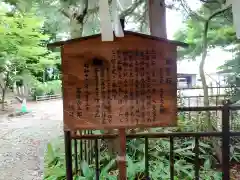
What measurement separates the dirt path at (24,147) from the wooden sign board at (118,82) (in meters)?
2.32

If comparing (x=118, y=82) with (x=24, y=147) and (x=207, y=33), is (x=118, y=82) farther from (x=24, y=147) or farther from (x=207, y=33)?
(x=24, y=147)

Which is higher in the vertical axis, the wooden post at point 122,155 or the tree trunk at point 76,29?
the tree trunk at point 76,29

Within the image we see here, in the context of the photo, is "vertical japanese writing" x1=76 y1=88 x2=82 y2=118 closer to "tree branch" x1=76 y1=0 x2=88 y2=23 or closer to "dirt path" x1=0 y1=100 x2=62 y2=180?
"tree branch" x1=76 y1=0 x2=88 y2=23

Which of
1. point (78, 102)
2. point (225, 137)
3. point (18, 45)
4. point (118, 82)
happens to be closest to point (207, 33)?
point (225, 137)

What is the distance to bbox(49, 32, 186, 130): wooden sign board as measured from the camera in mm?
1616

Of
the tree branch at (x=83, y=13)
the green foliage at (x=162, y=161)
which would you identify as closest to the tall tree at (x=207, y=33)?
the green foliage at (x=162, y=161)

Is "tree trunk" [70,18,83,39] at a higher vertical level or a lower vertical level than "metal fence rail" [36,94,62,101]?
higher

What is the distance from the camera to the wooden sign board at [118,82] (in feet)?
5.30

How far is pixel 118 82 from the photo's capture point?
5.39ft

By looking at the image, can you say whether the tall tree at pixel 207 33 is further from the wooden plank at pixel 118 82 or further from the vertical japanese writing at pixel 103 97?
the vertical japanese writing at pixel 103 97

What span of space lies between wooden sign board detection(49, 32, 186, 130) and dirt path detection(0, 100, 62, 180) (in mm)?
2317

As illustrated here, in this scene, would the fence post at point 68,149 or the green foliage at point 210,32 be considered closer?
the fence post at point 68,149

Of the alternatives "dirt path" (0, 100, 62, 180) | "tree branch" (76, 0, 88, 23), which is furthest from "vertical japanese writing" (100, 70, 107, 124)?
"dirt path" (0, 100, 62, 180)

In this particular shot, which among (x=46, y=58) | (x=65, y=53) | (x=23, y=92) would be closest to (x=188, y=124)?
(x=65, y=53)
